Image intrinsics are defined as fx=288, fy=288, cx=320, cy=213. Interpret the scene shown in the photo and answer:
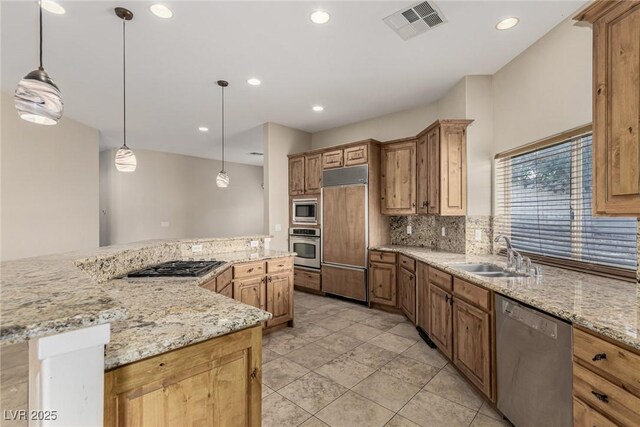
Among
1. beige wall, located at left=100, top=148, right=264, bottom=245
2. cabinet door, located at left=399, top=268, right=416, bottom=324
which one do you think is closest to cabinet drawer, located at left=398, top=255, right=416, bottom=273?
cabinet door, located at left=399, top=268, right=416, bottom=324

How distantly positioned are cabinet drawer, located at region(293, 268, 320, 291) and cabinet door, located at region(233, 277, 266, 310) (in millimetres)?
1669

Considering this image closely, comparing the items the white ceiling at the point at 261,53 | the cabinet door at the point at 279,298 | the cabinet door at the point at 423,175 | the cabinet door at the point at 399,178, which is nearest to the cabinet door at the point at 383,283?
the cabinet door at the point at 399,178

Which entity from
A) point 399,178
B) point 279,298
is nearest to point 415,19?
point 399,178

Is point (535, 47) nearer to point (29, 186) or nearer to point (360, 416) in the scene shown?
point (360, 416)

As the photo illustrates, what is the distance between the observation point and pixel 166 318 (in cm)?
125

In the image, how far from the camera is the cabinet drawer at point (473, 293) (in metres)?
2.00

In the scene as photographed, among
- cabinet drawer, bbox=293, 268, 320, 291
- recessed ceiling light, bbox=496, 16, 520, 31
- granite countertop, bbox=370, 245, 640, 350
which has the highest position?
recessed ceiling light, bbox=496, 16, 520, 31

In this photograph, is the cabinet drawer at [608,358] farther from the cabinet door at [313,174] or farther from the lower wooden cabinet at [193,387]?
the cabinet door at [313,174]

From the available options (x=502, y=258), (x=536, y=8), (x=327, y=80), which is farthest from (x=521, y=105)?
(x=327, y=80)

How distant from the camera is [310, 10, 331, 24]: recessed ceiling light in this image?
2.20 metres

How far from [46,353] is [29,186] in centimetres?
458

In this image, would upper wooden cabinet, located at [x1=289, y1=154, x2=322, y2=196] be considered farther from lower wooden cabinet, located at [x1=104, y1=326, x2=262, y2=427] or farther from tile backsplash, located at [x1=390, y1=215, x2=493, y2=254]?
lower wooden cabinet, located at [x1=104, y1=326, x2=262, y2=427]

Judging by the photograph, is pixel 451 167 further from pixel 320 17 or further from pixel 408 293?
pixel 320 17

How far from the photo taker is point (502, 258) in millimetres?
2936
